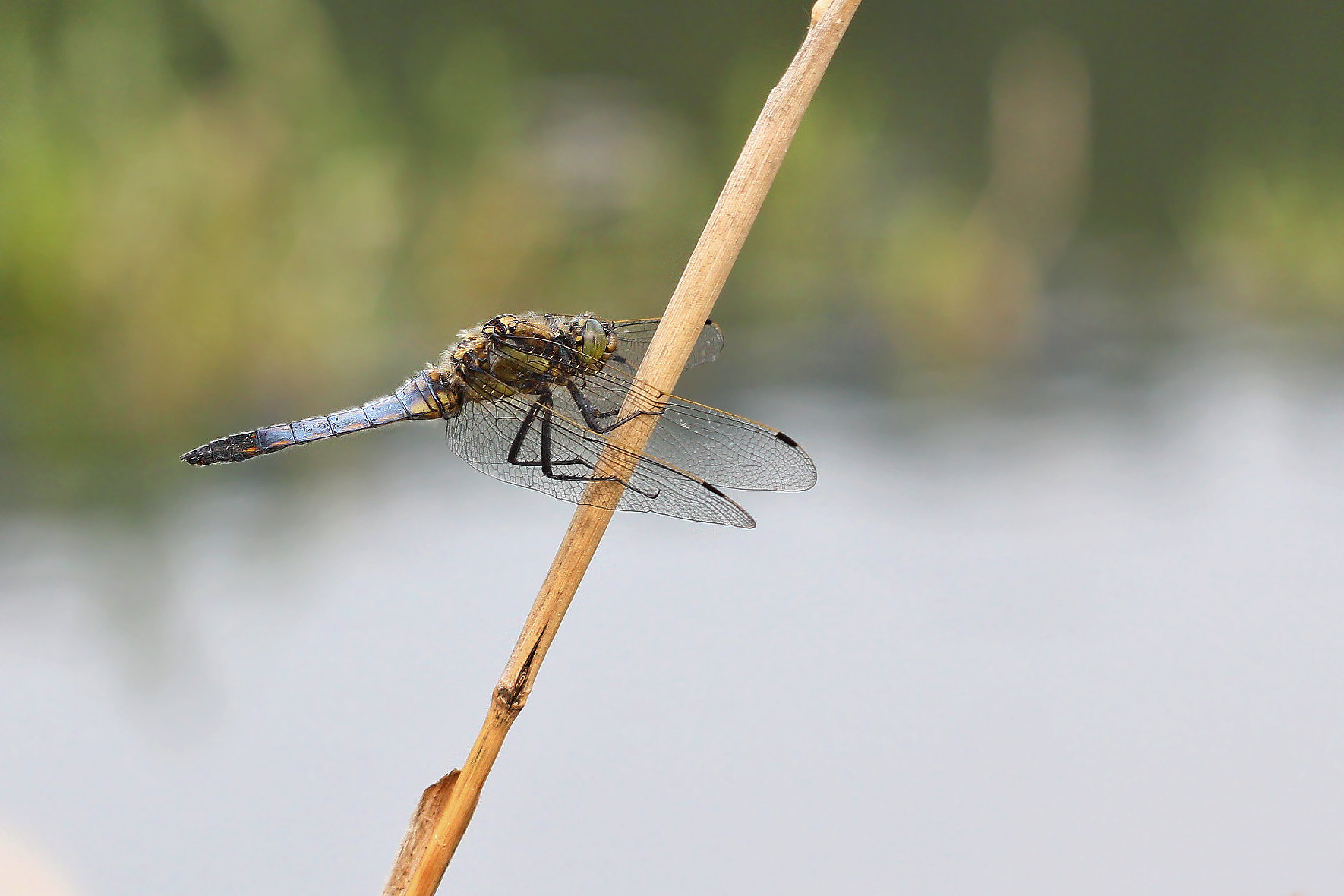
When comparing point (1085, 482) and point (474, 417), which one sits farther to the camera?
point (1085, 482)

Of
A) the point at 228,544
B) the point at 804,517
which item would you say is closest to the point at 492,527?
the point at 228,544

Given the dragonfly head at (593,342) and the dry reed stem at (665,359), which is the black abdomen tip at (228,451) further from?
the dry reed stem at (665,359)

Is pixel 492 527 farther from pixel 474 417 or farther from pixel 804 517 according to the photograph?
pixel 474 417

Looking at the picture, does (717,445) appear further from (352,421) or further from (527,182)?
(527,182)

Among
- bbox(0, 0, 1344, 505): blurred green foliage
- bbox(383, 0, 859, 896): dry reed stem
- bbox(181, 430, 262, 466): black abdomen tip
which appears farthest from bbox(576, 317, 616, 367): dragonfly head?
bbox(0, 0, 1344, 505): blurred green foliage

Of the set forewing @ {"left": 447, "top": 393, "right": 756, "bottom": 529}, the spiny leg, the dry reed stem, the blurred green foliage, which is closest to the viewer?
the dry reed stem

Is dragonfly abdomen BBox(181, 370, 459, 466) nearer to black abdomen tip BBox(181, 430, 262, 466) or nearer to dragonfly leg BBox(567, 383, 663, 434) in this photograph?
black abdomen tip BBox(181, 430, 262, 466)

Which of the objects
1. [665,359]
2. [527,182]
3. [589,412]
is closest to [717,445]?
[589,412]
